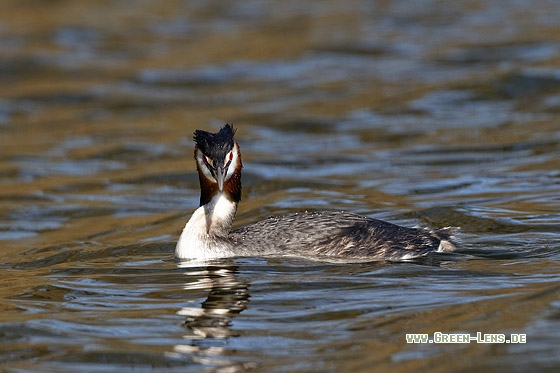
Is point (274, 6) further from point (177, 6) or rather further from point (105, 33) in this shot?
point (105, 33)

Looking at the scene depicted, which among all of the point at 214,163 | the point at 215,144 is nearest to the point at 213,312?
the point at 214,163

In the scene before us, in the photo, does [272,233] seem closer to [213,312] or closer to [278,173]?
[213,312]

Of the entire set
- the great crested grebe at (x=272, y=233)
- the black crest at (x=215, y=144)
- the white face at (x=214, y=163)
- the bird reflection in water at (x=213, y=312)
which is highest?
the black crest at (x=215, y=144)

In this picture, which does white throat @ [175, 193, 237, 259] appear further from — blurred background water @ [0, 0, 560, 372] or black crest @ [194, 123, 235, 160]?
black crest @ [194, 123, 235, 160]

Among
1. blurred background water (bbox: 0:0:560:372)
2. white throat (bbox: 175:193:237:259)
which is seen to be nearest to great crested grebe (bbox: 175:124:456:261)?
white throat (bbox: 175:193:237:259)

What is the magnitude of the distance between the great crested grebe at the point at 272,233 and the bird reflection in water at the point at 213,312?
0.76 ft

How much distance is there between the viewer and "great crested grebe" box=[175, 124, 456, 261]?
32.3 ft

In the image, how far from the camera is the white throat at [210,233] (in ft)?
33.2

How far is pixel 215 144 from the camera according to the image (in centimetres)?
977

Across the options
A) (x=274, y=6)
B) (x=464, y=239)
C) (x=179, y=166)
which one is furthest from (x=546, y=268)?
(x=274, y=6)

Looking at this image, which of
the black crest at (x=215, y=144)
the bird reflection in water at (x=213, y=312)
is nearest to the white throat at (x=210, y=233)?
the bird reflection in water at (x=213, y=312)

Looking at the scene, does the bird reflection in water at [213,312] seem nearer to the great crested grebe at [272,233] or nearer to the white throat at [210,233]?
the white throat at [210,233]

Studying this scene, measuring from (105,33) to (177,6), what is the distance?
3.13 meters

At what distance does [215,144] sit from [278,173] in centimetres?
523
